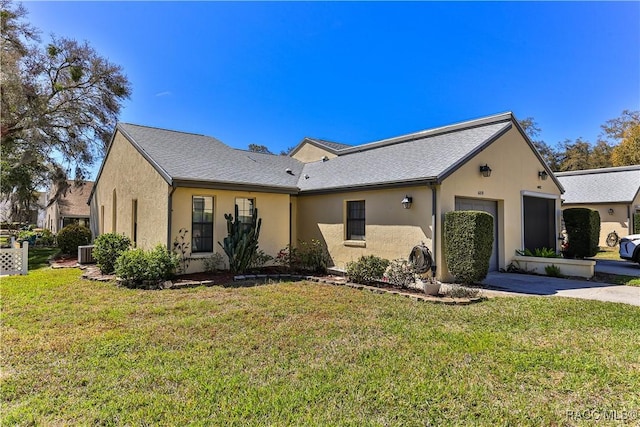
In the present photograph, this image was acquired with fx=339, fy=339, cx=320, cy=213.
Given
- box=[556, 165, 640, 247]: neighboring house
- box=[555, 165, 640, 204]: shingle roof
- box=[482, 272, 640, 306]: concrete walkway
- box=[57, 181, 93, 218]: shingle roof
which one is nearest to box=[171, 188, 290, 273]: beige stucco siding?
box=[482, 272, 640, 306]: concrete walkway

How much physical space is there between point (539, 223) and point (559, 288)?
559 cm

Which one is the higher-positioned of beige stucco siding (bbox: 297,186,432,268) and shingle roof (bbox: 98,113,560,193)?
shingle roof (bbox: 98,113,560,193)

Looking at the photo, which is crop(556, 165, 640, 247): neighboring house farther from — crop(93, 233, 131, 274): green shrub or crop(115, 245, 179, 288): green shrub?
crop(93, 233, 131, 274): green shrub

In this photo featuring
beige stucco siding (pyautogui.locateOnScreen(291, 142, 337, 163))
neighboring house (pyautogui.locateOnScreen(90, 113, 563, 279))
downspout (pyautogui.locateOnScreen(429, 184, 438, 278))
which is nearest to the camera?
downspout (pyautogui.locateOnScreen(429, 184, 438, 278))

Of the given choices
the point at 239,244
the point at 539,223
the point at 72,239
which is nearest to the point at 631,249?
the point at 539,223

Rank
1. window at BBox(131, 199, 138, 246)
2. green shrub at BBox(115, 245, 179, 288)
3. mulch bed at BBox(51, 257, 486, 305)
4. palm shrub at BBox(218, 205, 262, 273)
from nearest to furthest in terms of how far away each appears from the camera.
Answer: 1. mulch bed at BBox(51, 257, 486, 305)
2. green shrub at BBox(115, 245, 179, 288)
3. palm shrub at BBox(218, 205, 262, 273)
4. window at BBox(131, 199, 138, 246)

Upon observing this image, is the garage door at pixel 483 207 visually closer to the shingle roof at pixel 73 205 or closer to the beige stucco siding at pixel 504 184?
the beige stucco siding at pixel 504 184

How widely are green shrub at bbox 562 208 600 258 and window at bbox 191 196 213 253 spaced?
13.8 metres

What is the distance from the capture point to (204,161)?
11.8 m

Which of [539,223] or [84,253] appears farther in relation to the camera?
[539,223]

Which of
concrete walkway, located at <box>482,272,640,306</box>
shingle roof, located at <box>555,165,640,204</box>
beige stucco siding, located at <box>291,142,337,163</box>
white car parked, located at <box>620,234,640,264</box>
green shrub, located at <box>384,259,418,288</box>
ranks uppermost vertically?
beige stucco siding, located at <box>291,142,337,163</box>

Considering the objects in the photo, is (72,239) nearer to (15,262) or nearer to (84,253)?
(84,253)

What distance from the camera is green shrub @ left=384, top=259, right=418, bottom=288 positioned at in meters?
8.46

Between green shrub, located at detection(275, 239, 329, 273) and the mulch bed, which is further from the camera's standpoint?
green shrub, located at detection(275, 239, 329, 273)
